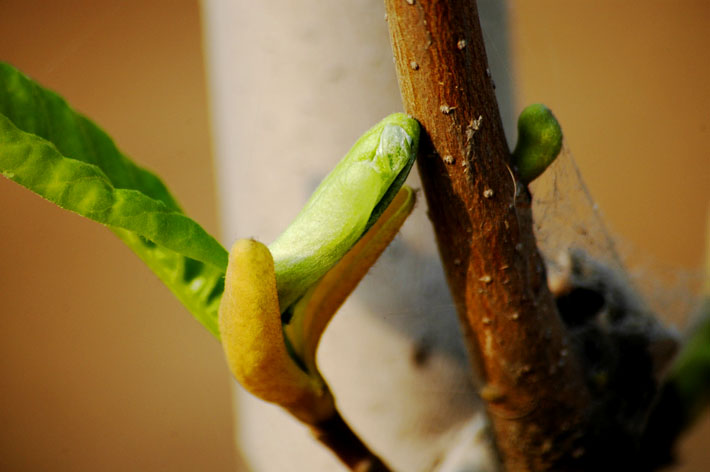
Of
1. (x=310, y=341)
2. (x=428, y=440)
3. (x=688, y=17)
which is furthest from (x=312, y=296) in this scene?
(x=688, y=17)

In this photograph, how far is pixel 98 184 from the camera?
0.15m

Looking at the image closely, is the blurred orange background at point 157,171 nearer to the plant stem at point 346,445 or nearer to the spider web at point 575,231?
the spider web at point 575,231

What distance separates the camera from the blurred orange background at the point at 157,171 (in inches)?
11.9

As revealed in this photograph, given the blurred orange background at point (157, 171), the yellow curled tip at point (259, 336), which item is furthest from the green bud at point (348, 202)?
the blurred orange background at point (157, 171)

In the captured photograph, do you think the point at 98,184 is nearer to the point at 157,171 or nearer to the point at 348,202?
the point at 348,202

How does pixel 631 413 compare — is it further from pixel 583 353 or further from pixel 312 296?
pixel 312 296

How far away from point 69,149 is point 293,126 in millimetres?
103

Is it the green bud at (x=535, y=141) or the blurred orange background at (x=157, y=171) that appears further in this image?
the blurred orange background at (x=157, y=171)

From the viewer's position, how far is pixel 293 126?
0.85 feet

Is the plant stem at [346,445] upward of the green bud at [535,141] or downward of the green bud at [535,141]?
downward

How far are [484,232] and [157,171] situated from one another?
24cm

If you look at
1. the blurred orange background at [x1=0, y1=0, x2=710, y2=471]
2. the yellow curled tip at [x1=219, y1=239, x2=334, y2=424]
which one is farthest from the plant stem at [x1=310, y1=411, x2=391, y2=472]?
the blurred orange background at [x1=0, y1=0, x2=710, y2=471]

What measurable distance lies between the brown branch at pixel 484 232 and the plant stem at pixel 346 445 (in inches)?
2.2

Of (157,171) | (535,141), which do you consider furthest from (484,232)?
(157,171)
